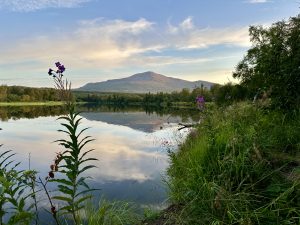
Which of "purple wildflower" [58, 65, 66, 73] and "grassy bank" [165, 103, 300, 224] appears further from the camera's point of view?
"grassy bank" [165, 103, 300, 224]

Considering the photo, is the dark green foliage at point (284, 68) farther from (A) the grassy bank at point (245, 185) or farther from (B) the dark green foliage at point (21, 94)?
(B) the dark green foliage at point (21, 94)

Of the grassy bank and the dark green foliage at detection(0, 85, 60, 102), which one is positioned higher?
the dark green foliage at detection(0, 85, 60, 102)

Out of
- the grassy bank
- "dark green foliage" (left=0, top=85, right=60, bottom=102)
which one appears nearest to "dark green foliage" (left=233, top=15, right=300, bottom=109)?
the grassy bank

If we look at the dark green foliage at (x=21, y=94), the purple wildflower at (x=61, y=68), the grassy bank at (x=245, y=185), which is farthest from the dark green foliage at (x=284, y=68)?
the dark green foliage at (x=21, y=94)

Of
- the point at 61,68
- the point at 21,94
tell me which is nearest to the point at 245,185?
the point at 61,68

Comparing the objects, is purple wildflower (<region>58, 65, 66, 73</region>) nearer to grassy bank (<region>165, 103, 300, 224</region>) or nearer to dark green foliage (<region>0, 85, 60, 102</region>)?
grassy bank (<region>165, 103, 300, 224</region>)

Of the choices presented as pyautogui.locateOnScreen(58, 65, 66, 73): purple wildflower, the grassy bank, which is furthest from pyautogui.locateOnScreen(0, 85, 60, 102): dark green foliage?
pyautogui.locateOnScreen(58, 65, 66, 73): purple wildflower

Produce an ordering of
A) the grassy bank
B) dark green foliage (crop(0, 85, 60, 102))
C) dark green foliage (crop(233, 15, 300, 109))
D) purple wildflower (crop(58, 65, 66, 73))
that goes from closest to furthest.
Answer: purple wildflower (crop(58, 65, 66, 73)), the grassy bank, dark green foliage (crop(233, 15, 300, 109)), dark green foliage (crop(0, 85, 60, 102))

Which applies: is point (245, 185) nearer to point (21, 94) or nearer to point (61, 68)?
point (61, 68)

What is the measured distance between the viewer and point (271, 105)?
907 centimetres

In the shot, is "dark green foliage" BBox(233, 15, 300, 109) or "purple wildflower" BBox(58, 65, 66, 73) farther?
"dark green foliage" BBox(233, 15, 300, 109)

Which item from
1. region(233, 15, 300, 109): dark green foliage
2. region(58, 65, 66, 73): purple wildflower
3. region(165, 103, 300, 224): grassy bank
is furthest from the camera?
region(233, 15, 300, 109): dark green foliage

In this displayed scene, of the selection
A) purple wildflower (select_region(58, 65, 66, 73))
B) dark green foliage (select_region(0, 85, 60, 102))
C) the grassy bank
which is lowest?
the grassy bank

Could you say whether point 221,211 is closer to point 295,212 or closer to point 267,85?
point 295,212
